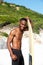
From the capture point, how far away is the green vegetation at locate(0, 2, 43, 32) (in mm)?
14820

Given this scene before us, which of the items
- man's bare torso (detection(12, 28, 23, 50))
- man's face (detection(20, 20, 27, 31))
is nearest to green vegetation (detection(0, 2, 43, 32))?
man's bare torso (detection(12, 28, 23, 50))

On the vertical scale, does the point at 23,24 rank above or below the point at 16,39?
above

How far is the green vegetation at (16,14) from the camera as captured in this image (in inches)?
583

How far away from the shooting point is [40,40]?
453 inches

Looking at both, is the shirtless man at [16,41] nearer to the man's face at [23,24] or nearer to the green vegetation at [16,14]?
the man's face at [23,24]

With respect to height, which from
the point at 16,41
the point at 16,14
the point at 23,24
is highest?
the point at 16,14

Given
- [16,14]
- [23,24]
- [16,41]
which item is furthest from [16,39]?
[16,14]

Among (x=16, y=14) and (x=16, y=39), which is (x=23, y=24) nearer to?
(x=16, y=39)

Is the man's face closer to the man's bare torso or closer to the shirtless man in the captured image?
the shirtless man

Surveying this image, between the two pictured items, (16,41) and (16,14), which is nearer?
(16,41)

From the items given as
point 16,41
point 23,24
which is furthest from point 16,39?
point 23,24

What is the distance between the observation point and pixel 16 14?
54.6 ft

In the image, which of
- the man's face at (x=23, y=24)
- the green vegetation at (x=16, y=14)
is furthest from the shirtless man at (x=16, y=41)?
the green vegetation at (x=16, y=14)

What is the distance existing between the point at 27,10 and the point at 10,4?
1184 mm
